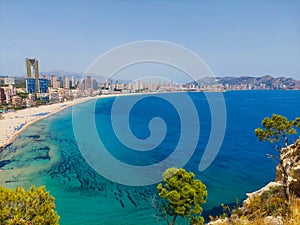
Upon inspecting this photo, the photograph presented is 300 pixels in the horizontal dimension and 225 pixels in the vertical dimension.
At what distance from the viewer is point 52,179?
1511 centimetres

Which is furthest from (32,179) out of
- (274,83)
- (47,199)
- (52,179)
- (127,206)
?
(274,83)

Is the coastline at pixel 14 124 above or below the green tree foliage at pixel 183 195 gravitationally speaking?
below

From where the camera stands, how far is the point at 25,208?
14.7 feet

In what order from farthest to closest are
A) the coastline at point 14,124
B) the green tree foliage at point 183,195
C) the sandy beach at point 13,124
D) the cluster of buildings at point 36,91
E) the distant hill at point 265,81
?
the distant hill at point 265,81 → the cluster of buildings at point 36,91 → the sandy beach at point 13,124 → the coastline at point 14,124 → the green tree foliage at point 183,195

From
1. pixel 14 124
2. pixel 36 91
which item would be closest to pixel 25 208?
pixel 14 124

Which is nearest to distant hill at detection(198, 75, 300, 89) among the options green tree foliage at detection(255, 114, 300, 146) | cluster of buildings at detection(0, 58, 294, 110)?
cluster of buildings at detection(0, 58, 294, 110)

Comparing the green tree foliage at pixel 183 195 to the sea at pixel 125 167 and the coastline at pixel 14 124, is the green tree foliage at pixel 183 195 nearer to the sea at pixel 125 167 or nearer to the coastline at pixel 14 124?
the sea at pixel 125 167

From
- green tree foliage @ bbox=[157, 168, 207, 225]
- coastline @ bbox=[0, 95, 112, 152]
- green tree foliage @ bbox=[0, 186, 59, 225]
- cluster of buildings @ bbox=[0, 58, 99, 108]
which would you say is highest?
cluster of buildings @ bbox=[0, 58, 99, 108]

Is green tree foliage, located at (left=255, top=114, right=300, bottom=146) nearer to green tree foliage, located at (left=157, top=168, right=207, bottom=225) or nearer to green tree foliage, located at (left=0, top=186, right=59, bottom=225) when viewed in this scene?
green tree foliage, located at (left=157, top=168, right=207, bottom=225)

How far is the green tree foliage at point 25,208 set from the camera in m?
4.18

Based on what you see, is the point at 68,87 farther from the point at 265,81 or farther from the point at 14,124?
the point at 265,81

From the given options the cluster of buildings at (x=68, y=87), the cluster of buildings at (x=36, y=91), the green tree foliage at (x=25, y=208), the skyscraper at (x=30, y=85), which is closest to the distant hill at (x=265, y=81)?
the cluster of buildings at (x=68, y=87)

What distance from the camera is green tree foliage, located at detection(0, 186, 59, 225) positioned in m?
4.18

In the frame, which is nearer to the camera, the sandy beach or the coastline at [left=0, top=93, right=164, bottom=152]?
the coastline at [left=0, top=93, right=164, bottom=152]
